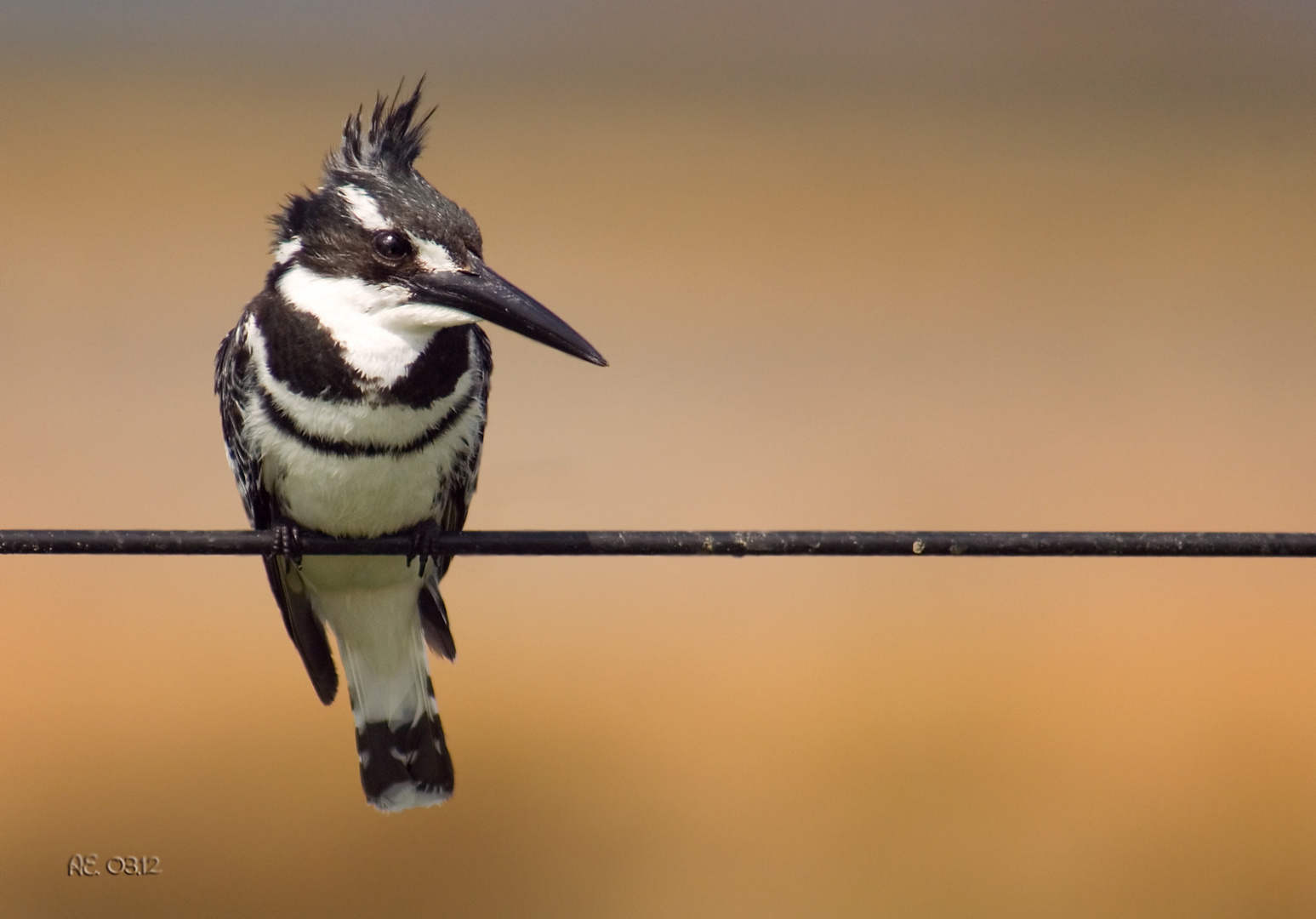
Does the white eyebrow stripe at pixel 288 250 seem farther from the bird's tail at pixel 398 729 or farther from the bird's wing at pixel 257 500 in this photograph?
the bird's tail at pixel 398 729

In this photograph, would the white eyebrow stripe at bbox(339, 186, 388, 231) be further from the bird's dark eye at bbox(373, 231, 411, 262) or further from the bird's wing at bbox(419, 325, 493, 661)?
the bird's wing at bbox(419, 325, 493, 661)

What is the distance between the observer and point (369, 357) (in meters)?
2.66

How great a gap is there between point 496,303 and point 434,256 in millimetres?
177

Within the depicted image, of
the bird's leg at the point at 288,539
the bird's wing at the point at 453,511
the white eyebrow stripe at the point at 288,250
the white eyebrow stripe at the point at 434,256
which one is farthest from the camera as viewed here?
the bird's wing at the point at 453,511

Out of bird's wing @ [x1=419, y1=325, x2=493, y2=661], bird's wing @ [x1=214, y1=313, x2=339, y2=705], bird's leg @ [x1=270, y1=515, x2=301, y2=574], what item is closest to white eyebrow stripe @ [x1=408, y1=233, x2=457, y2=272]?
bird's wing @ [x1=419, y1=325, x2=493, y2=661]

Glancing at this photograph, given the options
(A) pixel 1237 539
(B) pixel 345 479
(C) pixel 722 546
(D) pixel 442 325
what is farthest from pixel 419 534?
(A) pixel 1237 539

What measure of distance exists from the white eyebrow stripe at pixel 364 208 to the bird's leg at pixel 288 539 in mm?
626

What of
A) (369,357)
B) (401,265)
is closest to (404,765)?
(369,357)

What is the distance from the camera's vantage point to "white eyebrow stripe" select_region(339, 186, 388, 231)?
2680 millimetres

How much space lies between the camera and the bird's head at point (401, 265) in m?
2.58

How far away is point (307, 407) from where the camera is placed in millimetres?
2725

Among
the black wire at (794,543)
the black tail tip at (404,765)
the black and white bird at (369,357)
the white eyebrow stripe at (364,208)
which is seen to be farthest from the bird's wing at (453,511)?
the black wire at (794,543)

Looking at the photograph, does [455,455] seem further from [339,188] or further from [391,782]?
[391,782]

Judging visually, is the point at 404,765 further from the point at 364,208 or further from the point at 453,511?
the point at 364,208
